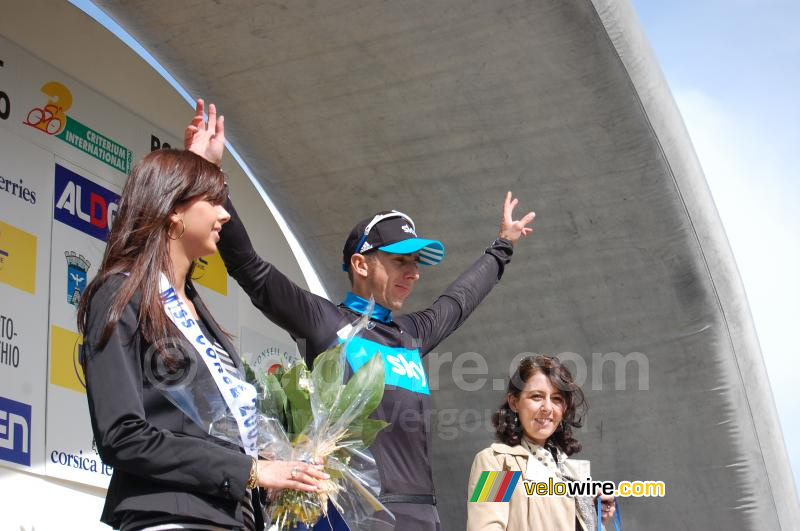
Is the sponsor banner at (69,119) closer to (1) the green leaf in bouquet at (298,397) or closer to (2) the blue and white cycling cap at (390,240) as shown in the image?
(2) the blue and white cycling cap at (390,240)

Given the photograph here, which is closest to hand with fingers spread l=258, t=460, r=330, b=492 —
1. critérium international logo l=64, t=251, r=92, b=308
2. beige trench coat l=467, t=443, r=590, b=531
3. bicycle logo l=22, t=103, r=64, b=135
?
beige trench coat l=467, t=443, r=590, b=531

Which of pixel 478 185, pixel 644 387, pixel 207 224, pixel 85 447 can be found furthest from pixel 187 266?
pixel 644 387

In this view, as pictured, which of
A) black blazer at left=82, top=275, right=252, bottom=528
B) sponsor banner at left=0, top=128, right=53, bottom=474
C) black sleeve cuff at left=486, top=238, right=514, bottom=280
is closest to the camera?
black blazer at left=82, top=275, right=252, bottom=528

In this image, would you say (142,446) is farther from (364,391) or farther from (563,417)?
(563,417)

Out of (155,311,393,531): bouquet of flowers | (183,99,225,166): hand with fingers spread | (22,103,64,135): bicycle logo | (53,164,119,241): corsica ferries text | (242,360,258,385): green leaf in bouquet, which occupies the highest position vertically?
(22,103,64,135): bicycle logo

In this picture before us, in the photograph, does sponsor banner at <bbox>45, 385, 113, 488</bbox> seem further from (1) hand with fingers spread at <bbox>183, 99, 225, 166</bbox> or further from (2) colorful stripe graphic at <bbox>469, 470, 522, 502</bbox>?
(1) hand with fingers spread at <bbox>183, 99, 225, 166</bbox>

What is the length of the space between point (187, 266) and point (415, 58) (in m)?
3.40

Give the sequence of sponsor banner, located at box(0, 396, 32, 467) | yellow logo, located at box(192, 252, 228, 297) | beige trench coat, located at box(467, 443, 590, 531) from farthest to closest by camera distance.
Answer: yellow logo, located at box(192, 252, 228, 297)
sponsor banner, located at box(0, 396, 32, 467)
beige trench coat, located at box(467, 443, 590, 531)

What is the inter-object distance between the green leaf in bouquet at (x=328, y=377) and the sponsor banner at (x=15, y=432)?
221 cm

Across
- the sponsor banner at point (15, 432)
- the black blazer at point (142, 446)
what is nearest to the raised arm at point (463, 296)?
the black blazer at point (142, 446)

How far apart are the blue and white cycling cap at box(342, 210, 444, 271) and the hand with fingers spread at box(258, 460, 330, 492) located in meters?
1.31

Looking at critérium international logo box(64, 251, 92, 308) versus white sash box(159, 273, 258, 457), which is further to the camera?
critérium international logo box(64, 251, 92, 308)

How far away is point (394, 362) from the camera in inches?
129

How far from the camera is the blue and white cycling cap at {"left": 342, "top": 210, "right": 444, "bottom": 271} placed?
350 centimetres
